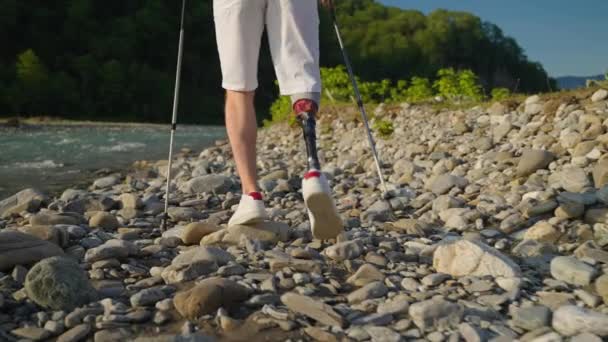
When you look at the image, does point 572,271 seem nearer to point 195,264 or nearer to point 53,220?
point 195,264

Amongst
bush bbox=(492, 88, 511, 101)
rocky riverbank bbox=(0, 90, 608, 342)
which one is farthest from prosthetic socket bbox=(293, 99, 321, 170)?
bush bbox=(492, 88, 511, 101)

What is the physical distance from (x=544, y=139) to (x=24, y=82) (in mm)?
49311

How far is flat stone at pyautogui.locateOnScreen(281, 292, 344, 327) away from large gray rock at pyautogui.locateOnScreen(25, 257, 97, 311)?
81cm

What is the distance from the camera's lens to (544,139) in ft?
18.8

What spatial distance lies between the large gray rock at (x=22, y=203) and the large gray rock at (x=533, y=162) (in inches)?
176

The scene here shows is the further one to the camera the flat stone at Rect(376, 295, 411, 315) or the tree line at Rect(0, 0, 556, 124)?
the tree line at Rect(0, 0, 556, 124)

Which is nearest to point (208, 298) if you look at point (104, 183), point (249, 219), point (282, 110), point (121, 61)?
point (249, 219)

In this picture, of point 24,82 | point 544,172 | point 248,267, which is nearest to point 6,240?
point 248,267

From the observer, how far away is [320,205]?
2715 millimetres

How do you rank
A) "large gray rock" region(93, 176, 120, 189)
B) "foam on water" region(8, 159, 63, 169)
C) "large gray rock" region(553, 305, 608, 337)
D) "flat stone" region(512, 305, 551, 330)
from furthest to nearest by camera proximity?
"foam on water" region(8, 159, 63, 169)
"large gray rock" region(93, 176, 120, 189)
"flat stone" region(512, 305, 551, 330)
"large gray rock" region(553, 305, 608, 337)

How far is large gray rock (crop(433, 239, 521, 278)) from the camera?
2.48m

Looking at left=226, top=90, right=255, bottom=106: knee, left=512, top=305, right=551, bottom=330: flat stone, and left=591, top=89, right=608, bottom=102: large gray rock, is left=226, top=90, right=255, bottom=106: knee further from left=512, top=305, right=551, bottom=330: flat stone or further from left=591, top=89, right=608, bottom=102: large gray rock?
left=591, top=89, right=608, bottom=102: large gray rock

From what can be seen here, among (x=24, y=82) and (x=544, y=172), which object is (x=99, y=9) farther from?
(x=544, y=172)

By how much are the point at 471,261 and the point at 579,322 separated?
72 centimetres
